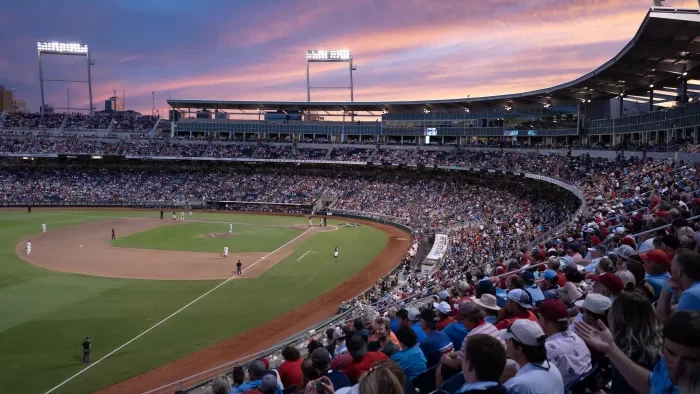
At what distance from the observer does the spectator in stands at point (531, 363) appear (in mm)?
3693

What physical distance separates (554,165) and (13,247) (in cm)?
4663

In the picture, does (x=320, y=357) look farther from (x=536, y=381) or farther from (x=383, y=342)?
(x=536, y=381)

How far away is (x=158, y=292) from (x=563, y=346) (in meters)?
26.4

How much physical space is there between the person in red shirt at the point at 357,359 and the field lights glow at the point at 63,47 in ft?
308

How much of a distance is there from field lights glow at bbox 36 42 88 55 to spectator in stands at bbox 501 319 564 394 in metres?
95.9

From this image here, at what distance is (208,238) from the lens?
1737 inches

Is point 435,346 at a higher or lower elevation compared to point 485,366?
lower

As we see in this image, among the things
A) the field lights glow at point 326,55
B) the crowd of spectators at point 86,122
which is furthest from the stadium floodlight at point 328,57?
the crowd of spectators at point 86,122

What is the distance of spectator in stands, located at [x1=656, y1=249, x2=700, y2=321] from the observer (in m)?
4.54

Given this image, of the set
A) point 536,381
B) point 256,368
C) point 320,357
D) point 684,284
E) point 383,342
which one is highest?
point 684,284

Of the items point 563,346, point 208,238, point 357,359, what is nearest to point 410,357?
point 357,359

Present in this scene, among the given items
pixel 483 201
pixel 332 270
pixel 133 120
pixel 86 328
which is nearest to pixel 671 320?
pixel 86 328

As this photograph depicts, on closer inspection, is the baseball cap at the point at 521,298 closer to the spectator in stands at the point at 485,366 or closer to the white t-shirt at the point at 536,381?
the white t-shirt at the point at 536,381

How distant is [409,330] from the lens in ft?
20.1
